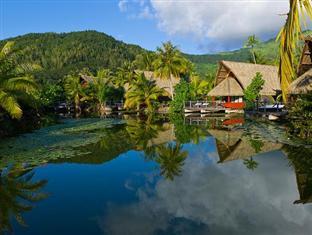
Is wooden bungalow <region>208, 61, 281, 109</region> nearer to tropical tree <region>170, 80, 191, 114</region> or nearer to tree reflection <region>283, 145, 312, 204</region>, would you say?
tropical tree <region>170, 80, 191, 114</region>

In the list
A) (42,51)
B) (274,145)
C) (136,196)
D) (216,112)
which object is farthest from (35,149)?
(42,51)

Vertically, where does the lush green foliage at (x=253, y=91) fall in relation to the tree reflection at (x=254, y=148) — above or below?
above

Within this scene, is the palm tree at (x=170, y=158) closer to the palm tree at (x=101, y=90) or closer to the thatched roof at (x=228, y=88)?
the thatched roof at (x=228, y=88)

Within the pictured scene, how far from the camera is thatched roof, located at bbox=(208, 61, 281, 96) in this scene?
44375 millimetres

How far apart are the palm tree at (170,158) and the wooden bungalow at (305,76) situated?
863 cm

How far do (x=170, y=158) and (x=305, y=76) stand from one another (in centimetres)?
1406

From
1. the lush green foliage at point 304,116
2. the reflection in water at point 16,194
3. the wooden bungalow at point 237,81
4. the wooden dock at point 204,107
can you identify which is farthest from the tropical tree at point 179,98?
the reflection in water at point 16,194

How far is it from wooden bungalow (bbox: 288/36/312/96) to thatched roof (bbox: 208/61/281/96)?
50.1ft

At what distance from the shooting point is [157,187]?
1098 centimetres

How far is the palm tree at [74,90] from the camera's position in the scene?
180 ft

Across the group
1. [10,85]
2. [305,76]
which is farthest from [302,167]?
[10,85]

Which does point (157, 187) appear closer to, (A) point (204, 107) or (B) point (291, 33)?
(B) point (291, 33)

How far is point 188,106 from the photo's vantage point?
48375mm

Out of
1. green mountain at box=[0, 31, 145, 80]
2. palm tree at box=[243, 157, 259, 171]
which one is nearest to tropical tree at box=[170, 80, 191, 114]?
palm tree at box=[243, 157, 259, 171]
